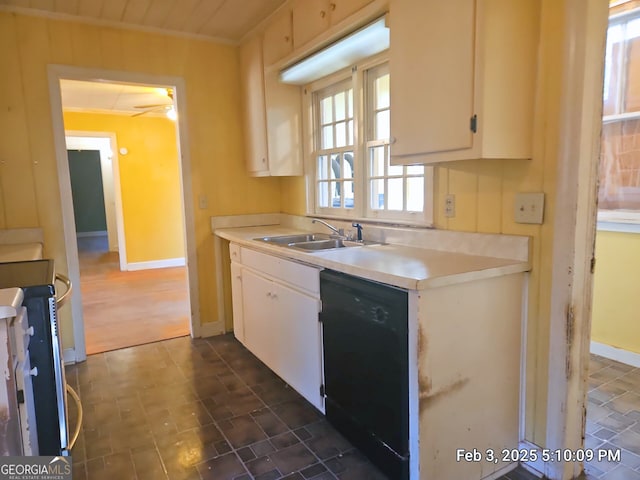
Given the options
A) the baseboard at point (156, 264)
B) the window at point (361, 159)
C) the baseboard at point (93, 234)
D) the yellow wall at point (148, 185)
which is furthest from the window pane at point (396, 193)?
the baseboard at point (93, 234)

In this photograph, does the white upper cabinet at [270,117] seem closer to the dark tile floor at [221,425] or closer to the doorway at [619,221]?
the dark tile floor at [221,425]

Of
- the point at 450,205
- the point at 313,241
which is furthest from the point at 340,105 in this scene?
the point at 450,205

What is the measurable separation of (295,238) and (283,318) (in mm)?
718

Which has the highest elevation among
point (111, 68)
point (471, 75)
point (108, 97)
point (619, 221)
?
point (108, 97)

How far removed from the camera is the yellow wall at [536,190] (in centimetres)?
163

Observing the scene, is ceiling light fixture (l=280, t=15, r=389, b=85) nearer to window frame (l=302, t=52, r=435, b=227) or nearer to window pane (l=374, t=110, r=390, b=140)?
window frame (l=302, t=52, r=435, b=227)

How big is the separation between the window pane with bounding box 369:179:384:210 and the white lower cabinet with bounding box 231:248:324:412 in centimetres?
73

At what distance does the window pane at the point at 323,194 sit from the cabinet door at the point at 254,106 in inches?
17.0

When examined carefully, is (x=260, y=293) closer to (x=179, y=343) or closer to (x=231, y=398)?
(x=231, y=398)

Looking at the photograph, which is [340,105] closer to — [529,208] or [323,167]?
[323,167]

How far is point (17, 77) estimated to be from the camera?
110 inches

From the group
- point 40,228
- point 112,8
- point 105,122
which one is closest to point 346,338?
point 40,228

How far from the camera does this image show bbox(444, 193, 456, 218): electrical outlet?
2.09 m

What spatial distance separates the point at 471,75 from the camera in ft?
5.21
